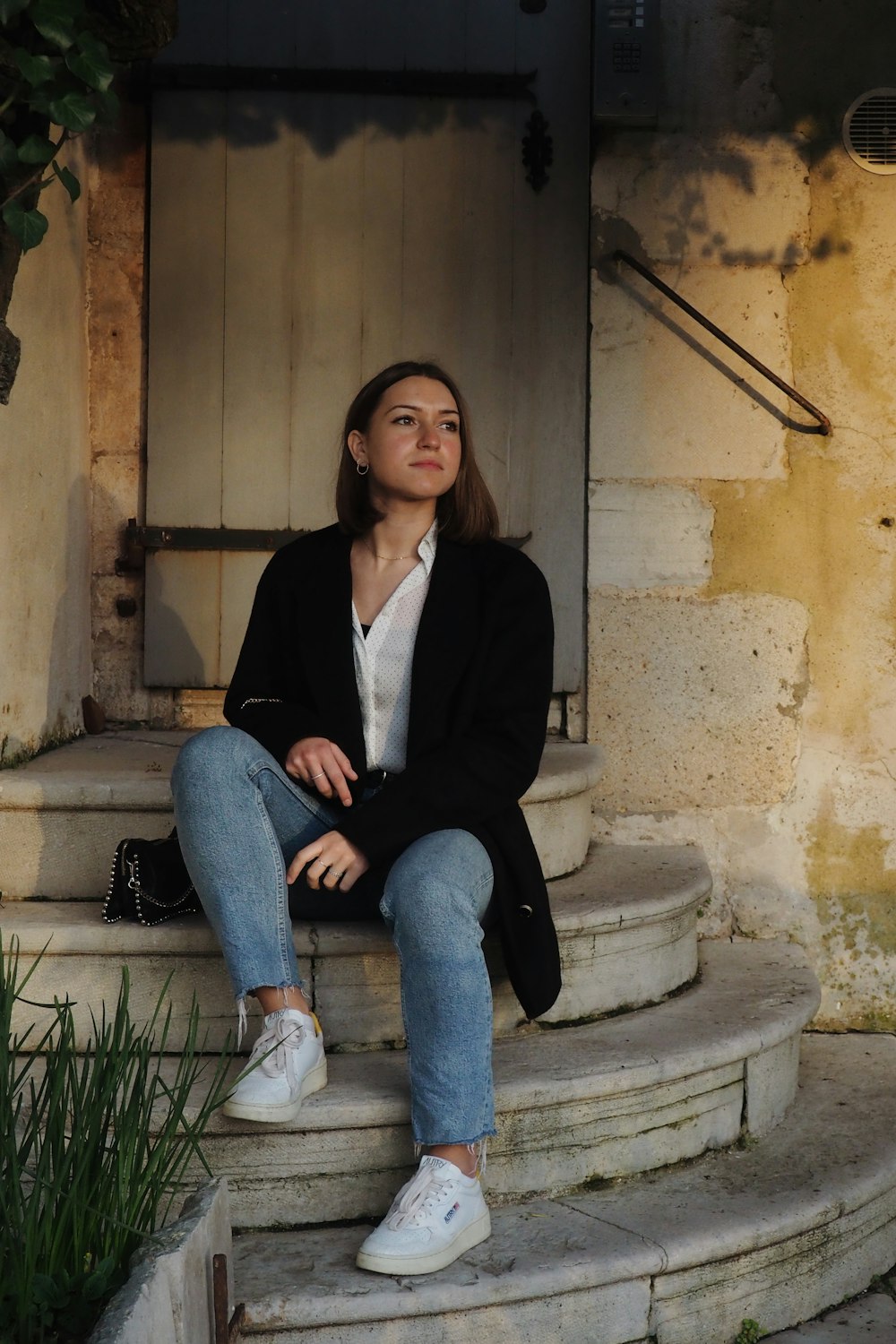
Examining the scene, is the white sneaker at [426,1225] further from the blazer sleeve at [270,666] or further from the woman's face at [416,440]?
the woman's face at [416,440]

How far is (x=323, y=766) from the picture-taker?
2496mm

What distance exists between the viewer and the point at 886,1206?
8.79 ft

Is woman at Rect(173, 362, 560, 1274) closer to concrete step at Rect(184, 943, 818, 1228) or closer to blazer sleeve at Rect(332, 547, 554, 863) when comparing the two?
blazer sleeve at Rect(332, 547, 554, 863)

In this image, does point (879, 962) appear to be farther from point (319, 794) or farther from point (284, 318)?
point (284, 318)

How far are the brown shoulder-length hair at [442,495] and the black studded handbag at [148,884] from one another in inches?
28.6

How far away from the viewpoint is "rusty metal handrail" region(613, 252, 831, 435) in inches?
139

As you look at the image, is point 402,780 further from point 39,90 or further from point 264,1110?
point 39,90

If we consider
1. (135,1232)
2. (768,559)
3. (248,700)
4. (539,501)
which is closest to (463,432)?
(248,700)

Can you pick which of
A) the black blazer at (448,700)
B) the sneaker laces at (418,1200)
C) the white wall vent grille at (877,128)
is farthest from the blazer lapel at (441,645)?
the white wall vent grille at (877,128)

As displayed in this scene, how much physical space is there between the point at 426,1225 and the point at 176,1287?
51 cm

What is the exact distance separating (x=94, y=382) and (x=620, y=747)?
1668 millimetres

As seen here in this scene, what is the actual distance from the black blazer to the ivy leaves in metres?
0.81

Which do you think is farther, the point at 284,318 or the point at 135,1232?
the point at 284,318

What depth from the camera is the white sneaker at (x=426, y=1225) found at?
7.16 feet
